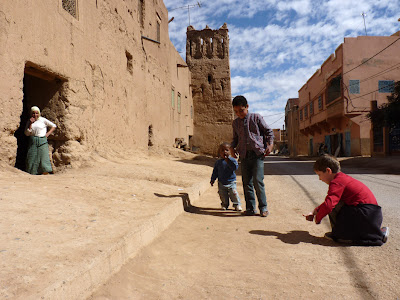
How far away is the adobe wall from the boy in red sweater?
4.63m

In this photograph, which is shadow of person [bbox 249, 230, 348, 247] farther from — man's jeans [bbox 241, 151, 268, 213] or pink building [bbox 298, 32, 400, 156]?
pink building [bbox 298, 32, 400, 156]

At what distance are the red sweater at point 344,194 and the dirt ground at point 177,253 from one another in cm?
39

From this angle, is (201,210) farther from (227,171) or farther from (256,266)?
(256,266)

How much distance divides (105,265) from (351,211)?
2.11 meters

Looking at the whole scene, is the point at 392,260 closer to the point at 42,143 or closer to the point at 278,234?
the point at 278,234

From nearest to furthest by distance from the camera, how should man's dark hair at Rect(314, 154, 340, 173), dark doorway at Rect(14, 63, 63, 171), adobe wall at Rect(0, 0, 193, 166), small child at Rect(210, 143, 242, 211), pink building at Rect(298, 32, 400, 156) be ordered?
man's dark hair at Rect(314, 154, 340, 173)
small child at Rect(210, 143, 242, 211)
adobe wall at Rect(0, 0, 193, 166)
dark doorway at Rect(14, 63, 63, 171)
pink building at Rect(298, 32, 400, 156)

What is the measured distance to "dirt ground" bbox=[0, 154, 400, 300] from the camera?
184cm

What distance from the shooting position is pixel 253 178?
13.2 feet

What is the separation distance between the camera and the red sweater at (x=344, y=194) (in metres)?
2.59

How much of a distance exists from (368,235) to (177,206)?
228cm

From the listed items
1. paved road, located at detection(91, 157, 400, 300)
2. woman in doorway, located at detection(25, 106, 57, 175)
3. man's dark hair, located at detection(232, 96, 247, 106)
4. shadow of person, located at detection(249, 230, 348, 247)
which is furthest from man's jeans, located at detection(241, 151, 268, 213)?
woman in doorway, located at detection(25, 106, 57, 175)

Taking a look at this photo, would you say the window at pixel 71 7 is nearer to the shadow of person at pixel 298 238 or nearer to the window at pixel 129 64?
the window at pixel 129 64

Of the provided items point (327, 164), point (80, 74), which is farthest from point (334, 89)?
point (327, 164)

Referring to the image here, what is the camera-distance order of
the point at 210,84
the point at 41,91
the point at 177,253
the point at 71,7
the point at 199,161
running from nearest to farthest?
the point at 177,253, the point at 41,91, the point at 71,7, the point at 199,161, the point at 210,84
